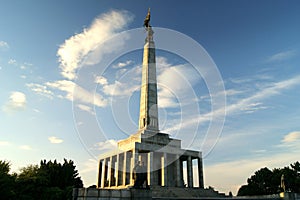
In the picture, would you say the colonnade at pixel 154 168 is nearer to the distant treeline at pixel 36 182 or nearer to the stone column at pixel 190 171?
the stone column at pixel 190 171

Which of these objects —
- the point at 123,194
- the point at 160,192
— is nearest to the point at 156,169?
the point at 160,192

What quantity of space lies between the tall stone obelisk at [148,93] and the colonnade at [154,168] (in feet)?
16.7

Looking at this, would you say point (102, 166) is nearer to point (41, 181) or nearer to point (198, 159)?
point (41, 181)

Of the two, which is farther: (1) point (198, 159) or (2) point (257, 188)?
(2) point (257, 188)

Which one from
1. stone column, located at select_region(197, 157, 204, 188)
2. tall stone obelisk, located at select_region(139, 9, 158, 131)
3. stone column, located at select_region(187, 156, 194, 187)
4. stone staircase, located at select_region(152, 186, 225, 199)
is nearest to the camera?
stone staircase, located at select_region(152, 186, 225, 199)

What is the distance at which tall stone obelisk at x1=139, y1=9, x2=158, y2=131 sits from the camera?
41219 millimetres

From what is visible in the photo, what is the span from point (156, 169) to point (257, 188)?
3512 cm

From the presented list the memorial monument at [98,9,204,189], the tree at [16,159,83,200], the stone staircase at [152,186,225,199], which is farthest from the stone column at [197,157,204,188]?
the tree at [16,159,83,200]

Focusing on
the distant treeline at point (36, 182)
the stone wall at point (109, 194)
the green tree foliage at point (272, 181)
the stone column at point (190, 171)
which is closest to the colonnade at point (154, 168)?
the stone column at point (190, 171)

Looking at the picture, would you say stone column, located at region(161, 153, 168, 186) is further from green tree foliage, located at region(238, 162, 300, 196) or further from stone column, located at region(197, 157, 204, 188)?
green tree foliage, located at region(238, 162, 300, 196)

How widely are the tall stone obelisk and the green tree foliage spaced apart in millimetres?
33334

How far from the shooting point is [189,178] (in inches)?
1522

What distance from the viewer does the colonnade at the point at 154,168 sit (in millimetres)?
36344

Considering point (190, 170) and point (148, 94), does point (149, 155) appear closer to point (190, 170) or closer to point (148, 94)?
point (190, 170)
